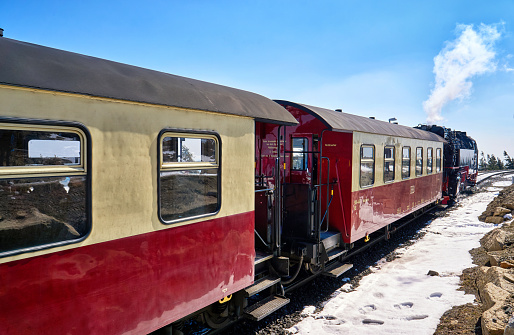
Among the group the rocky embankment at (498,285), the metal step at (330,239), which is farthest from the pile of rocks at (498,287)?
the metal step at (330,239)

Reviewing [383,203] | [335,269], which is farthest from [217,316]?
[383,203]

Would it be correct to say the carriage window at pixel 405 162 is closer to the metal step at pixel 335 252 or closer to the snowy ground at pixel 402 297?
the snowy ground at pixel 402 297

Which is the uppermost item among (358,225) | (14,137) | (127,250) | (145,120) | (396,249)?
(145,120)

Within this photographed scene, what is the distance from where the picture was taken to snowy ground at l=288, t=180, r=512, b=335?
17.4 feet

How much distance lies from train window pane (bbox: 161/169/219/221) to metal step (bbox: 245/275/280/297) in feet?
4.81

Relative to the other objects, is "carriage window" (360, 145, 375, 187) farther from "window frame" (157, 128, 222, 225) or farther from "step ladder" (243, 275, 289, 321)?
"window frame" (157, 128, 222, 225)

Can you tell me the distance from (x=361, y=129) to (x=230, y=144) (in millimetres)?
4042

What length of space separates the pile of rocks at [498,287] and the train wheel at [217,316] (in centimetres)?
333

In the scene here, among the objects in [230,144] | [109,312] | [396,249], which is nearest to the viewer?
[109,312]

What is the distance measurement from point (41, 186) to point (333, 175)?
5685 mm

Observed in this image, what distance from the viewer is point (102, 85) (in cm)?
309

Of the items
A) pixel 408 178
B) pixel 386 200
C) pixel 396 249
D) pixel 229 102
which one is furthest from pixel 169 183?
pixel 408 178

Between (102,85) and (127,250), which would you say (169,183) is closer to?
(127,250)

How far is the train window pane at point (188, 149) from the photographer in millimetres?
3617
